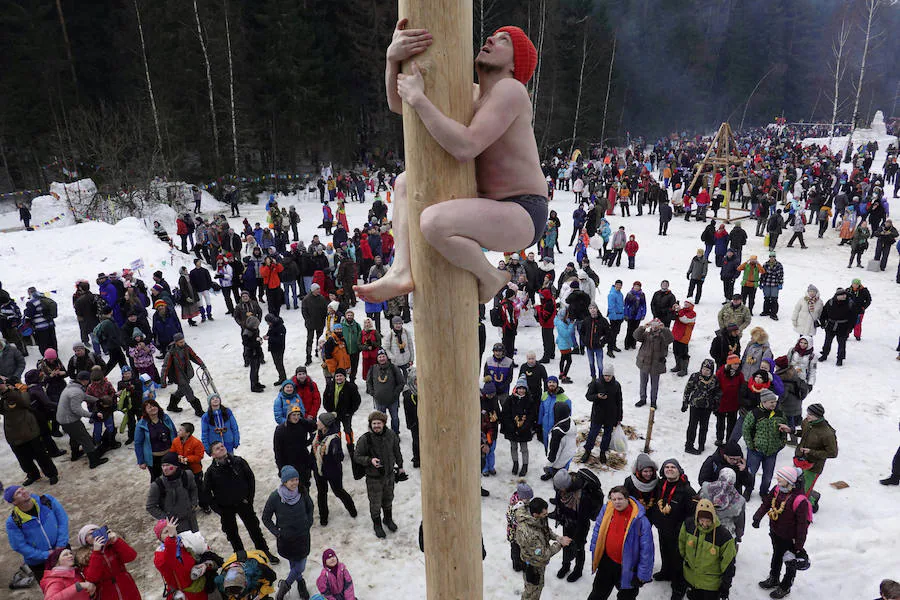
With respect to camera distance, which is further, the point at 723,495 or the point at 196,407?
the point at 196,407

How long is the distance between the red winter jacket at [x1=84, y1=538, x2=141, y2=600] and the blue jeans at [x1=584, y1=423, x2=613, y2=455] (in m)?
5.94

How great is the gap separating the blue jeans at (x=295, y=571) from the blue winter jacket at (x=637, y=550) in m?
3.26

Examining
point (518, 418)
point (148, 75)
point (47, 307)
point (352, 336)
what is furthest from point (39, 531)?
point (148, 75)

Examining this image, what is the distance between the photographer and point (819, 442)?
22.5ft

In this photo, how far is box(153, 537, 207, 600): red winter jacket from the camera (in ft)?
17.1

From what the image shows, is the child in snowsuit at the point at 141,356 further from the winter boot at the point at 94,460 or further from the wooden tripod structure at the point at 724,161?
the wooden tripod structure at the point at 724,161

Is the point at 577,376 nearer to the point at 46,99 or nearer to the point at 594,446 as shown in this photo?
the point at 594,446

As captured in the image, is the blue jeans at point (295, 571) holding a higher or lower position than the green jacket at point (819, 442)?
lower

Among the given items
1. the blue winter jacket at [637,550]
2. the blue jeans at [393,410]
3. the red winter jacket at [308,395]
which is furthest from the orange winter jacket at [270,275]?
the blue winter jacket at [637,550]

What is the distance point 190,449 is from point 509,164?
6234 millimetres

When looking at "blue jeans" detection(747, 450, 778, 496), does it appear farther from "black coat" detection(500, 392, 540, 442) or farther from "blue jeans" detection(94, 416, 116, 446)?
"blue jeans" detection(94, 416, 116, 446)

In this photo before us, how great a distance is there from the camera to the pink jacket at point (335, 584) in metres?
5.39

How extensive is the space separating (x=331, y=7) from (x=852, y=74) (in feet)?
165

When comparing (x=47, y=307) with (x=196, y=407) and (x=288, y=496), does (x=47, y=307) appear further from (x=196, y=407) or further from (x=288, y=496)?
(x=288, y=496)
